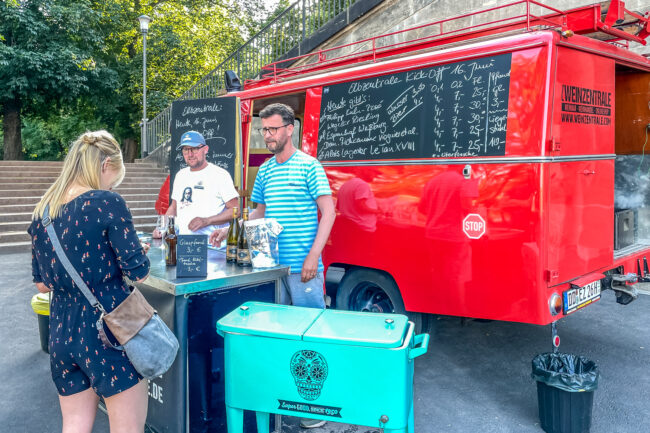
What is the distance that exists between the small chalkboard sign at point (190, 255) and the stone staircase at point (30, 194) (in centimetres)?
927

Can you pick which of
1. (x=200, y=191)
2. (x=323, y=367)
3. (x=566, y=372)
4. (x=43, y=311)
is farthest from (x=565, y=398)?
(x=43, y=311)

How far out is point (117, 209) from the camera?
2.16 meters

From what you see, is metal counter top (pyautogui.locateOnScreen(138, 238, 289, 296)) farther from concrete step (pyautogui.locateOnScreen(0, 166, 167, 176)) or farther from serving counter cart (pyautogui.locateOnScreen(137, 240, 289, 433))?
concrete step (pyautogui.locateOnScreen(0, 166, 167, 176))

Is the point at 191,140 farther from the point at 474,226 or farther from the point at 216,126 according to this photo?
the point at 474,226

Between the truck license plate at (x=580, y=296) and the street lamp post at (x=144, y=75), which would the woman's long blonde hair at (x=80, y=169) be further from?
the street lamp post at (x=144, y=75)

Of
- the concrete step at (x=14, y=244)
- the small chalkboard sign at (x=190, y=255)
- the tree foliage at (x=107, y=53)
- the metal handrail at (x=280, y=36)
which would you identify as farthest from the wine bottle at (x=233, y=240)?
the tree foliage at (x=107, y=53)

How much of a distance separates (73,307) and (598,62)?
3904mm

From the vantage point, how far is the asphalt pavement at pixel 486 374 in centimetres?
359

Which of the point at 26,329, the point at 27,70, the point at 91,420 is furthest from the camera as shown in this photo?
the point at 27,70

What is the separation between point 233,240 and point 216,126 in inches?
114

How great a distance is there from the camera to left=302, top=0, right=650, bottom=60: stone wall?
8.00m

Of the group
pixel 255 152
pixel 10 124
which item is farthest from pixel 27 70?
pixel 255 152

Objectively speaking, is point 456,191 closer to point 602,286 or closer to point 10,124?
point 602,286

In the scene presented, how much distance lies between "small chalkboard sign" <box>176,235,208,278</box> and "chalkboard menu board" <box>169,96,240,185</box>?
2.95 meters
